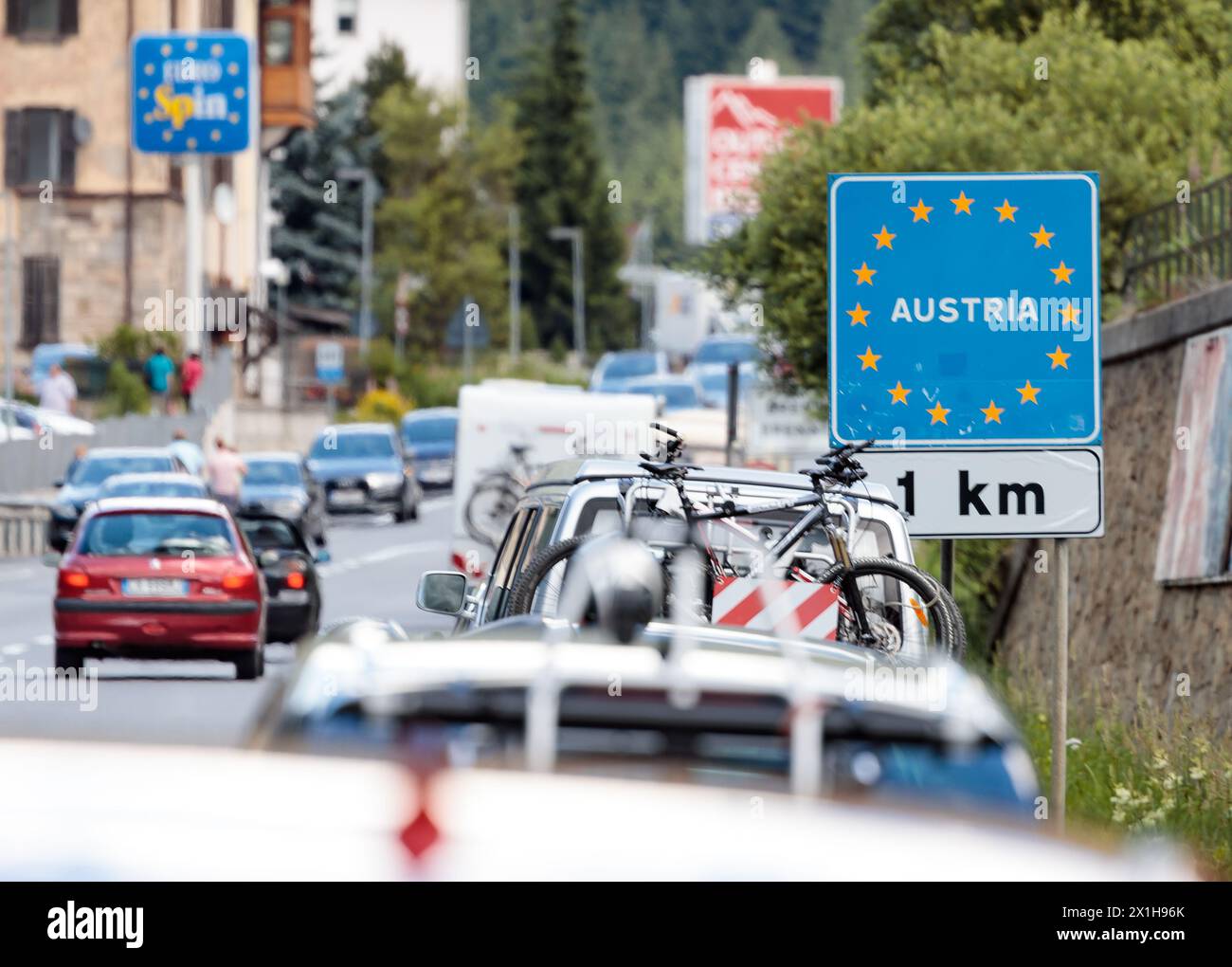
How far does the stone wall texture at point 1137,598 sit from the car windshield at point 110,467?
64.0 ft

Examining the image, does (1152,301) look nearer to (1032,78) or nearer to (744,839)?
(1032,78)

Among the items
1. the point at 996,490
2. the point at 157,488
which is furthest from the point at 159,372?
the point at 996,490

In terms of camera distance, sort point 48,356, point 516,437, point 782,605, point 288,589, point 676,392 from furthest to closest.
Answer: point 48,356
point 676,392
point 516,437
point 288,589
point 782,605

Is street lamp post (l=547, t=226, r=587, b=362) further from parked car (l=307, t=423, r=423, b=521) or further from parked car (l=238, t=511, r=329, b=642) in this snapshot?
parked car (l=238, t=511, r=329, b=642)

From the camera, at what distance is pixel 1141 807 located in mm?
10977

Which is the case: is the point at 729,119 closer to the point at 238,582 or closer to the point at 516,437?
the point at 516,437

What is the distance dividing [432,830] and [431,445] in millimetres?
54649

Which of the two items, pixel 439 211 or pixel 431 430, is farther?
pixel 439 211

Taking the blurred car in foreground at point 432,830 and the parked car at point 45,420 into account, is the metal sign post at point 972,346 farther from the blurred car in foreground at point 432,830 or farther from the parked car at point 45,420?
Result: the parked car at point 45,420

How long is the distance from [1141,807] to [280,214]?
89.5 metres

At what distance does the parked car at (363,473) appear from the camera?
159 ft

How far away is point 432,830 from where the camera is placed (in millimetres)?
2701

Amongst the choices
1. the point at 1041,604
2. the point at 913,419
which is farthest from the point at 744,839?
the point at 1041,604

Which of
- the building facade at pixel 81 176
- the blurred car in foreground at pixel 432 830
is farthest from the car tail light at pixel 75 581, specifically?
the building facade at pixel 81 176
